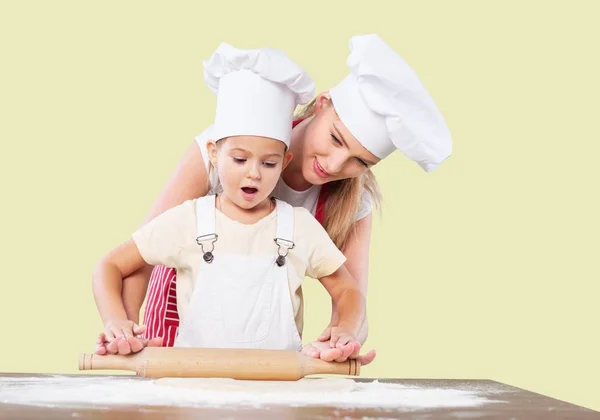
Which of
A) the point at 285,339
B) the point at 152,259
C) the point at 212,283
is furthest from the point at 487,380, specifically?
the point at 152,259

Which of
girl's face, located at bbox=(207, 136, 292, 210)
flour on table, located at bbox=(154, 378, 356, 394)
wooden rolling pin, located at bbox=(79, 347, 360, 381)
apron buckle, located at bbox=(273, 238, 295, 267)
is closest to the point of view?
flour on table, located at bbox=(154, 378, 356, 394)

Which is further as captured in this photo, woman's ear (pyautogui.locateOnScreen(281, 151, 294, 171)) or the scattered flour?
woman's ear (pyautogui.locateOnScreen(281, 151, 294, 171))

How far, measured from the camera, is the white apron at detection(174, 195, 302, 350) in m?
3.11

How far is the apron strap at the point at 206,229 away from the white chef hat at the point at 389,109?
528 mm

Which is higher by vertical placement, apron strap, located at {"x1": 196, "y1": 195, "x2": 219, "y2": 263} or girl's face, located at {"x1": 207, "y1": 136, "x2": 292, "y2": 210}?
girl's face, located at {"x1": 207, "y1": 136, "x2": 292, "y2": 210}

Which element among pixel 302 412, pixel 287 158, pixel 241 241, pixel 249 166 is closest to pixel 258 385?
pixel 302 412

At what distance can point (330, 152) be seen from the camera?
3217 millimetres

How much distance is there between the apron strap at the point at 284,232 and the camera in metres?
3.15

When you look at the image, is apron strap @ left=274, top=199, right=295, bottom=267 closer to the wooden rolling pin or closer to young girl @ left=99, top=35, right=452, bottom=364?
young girl @ left=99, top=35, right=452, bottom=364

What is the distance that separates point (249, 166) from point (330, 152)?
32 cm

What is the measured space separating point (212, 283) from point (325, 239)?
1.33 feet

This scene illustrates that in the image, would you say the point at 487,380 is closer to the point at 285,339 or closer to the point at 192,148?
the point at 285,339

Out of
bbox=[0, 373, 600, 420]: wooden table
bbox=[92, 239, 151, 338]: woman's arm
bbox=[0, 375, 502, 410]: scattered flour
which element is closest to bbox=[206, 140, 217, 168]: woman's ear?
bbox=[92, 239, 151, 338]: woman's arm

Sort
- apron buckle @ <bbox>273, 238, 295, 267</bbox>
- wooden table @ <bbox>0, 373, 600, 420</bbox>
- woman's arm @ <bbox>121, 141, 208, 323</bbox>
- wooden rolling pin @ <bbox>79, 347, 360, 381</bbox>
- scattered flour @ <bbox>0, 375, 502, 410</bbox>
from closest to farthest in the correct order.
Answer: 1. wooden table @ <bbox>0, 373, 600, 420</bbox>
2. scattered flour @ <bbox>0, 375, 502, 410</bbox>
3. wooden rolling pin @ <bbox>79, 347, 360, 381</bbox>
4. apron buckle @ <bbox>273, 238, 295, 267</bbox>
5. woman's arm @ <bbox>121, 141, 208, 323</bbox>
